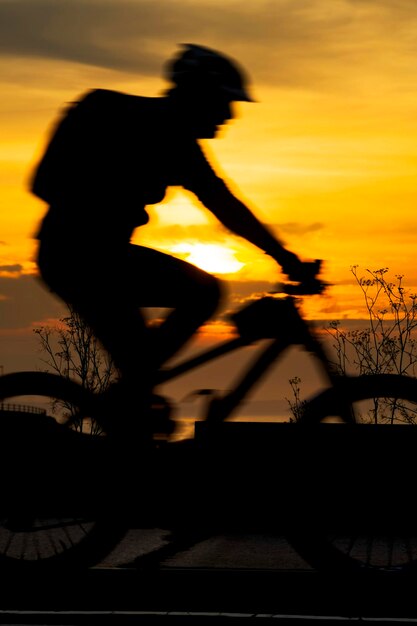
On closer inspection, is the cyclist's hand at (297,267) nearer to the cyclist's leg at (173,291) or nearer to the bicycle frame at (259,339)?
the bicycle frame at (259,339)

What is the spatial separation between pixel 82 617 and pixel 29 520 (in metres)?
0.89

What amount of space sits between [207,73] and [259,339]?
4.40ft

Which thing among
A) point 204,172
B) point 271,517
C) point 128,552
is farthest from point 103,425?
point 128,552

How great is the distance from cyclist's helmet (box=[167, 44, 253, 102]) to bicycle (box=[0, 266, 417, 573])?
3.36 ft

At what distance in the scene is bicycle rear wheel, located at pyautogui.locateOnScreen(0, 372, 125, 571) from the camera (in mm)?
6137

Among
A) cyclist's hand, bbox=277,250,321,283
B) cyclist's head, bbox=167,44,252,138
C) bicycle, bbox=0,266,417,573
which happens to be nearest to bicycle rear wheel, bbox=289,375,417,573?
bicycle, bbox=0,266,417,573

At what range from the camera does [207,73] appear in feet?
19.2

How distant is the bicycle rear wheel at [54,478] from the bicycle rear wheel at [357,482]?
1008 mm

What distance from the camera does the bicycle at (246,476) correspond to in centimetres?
596

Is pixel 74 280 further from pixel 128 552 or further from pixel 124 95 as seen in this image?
pixel 128 552

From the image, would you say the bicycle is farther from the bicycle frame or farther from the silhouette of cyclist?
the silhouette of cyclist

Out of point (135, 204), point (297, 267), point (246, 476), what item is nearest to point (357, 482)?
point (246, 476)

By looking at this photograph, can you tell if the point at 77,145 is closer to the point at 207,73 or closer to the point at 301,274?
the point at 207,73

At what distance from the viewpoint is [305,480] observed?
6074mm
